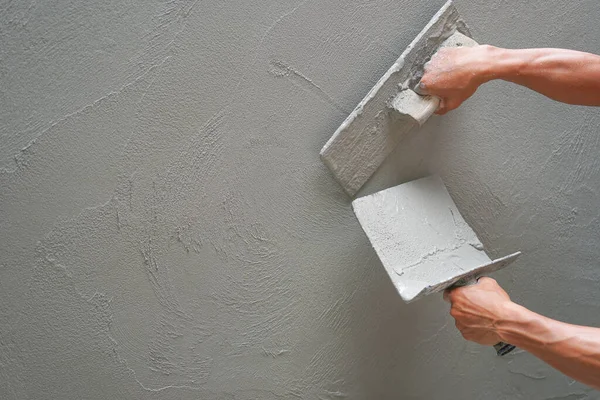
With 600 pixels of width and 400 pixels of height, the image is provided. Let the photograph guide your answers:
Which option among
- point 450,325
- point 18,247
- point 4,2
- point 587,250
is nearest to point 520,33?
point 587,250

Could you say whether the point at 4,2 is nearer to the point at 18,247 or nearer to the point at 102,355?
the point at 18,247

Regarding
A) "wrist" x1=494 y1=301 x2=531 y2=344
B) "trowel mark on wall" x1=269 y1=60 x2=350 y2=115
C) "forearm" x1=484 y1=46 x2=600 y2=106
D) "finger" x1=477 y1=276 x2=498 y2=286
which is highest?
"trowel mark on wall" x1=269 y1=60 x2=350 y2=115

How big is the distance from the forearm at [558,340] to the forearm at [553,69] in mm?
526

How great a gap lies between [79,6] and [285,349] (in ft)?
3.16

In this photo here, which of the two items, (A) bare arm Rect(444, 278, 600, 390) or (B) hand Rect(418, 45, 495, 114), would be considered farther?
(B) hand Rect(418, 45, 495, 114)

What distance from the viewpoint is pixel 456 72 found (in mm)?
1386

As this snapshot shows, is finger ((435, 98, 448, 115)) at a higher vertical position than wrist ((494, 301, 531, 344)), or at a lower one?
higher

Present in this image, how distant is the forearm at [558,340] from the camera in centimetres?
127

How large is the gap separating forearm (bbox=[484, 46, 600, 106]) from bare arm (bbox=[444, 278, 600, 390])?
0.49 metres

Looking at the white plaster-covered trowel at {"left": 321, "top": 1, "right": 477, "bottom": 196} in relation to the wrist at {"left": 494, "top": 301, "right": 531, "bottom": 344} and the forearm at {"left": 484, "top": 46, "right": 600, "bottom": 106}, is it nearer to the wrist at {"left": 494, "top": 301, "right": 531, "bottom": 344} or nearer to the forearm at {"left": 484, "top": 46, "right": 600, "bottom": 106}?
the forearm at {"left": 484, "top": 46, "right": 600, "bottom": 106}

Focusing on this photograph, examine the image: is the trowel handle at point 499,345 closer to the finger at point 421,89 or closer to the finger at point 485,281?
the finger at point 485,281

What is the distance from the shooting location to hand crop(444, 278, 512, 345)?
1343 mm

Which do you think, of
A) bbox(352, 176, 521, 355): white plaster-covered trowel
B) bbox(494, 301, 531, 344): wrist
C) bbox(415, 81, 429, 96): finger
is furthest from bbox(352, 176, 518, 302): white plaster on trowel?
bbox(415, 81, 429, 96): finger

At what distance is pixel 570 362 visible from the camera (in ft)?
4.25
